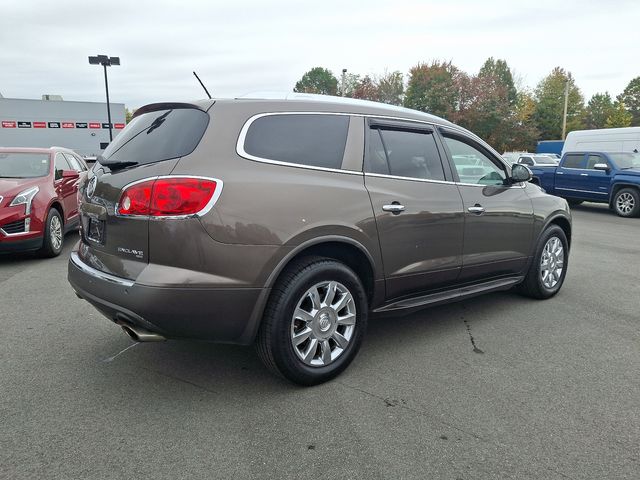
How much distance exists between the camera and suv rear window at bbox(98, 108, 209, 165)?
2.95 m

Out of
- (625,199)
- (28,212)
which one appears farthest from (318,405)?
(625,199)

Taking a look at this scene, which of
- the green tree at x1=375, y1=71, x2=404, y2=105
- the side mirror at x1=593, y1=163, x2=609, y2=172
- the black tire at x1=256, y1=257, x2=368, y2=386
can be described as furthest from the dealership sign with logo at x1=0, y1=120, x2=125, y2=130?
the black tire at x1=256, y1=257, x2=368, y2=386

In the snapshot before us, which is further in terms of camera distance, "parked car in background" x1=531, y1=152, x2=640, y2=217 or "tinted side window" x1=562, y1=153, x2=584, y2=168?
"tinted side window" x1=562, y1=153, x2=584, y2=168

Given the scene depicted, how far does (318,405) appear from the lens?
2.98 m

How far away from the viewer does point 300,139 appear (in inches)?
127

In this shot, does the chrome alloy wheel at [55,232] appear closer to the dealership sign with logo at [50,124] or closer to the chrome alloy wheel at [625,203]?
the chrome alloy wheel at [625,203]

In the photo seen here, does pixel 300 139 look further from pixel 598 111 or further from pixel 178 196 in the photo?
pixel 598 111

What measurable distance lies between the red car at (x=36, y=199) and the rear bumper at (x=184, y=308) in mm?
3948

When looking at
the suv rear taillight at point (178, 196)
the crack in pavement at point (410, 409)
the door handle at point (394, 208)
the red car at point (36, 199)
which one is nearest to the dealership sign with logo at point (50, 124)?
the red car at point (36, 199)

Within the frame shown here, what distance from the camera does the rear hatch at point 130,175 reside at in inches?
112

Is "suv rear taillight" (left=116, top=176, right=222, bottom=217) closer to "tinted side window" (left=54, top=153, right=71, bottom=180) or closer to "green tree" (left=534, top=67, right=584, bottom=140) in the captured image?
"tinted side window" (left=54, top=153, right=71, bottom=180)

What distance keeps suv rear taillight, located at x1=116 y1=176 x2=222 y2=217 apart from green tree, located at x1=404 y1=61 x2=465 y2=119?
137ft

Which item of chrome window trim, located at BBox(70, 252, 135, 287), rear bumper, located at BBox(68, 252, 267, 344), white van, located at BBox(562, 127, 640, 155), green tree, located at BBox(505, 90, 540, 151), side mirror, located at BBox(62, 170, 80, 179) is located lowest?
rear bumper, located at BBox(68, 252, 267, 344)

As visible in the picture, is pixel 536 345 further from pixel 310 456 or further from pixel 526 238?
pixel 310 456
